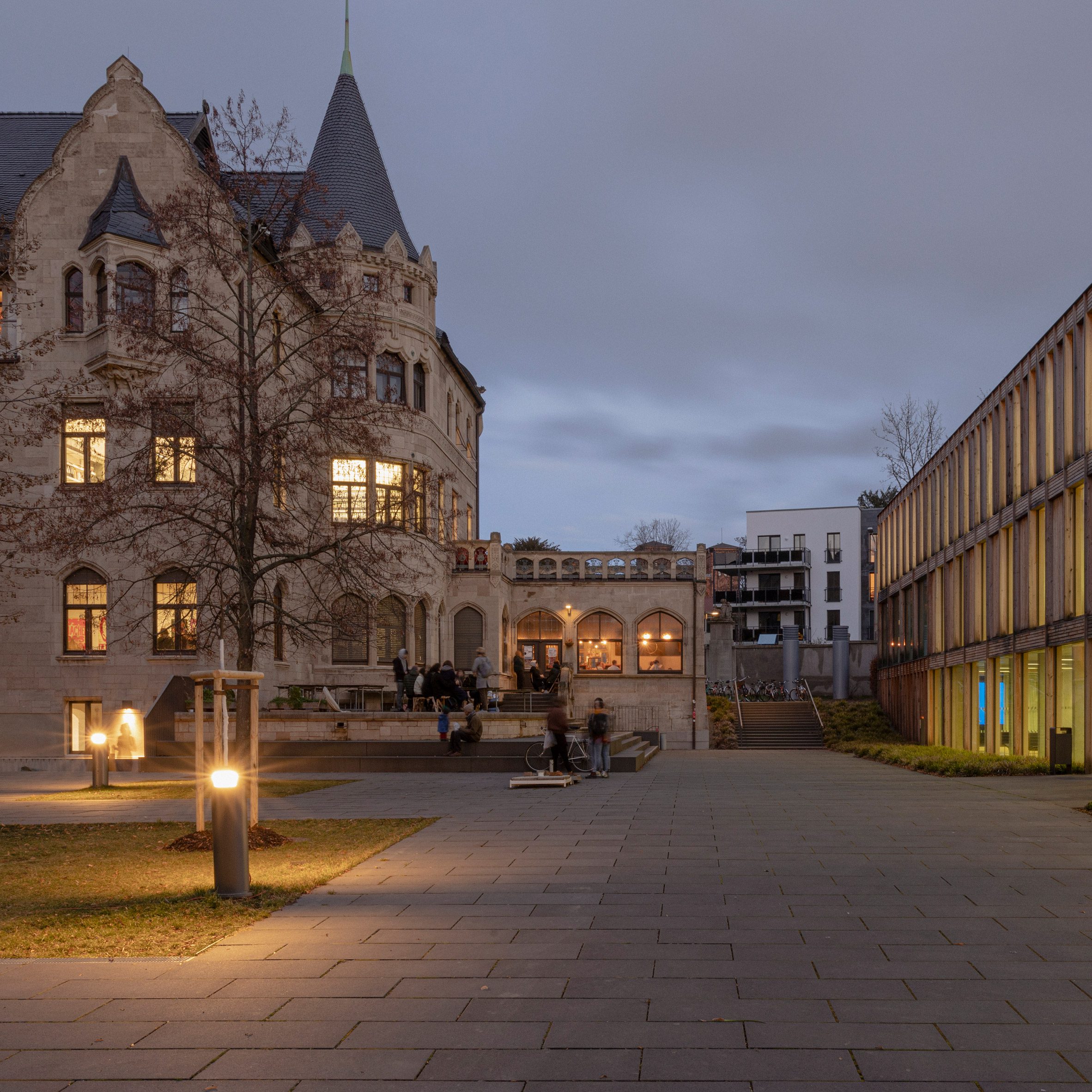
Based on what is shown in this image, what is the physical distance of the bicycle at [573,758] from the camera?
26.0 meters

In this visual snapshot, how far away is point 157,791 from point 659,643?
3144 centimetres

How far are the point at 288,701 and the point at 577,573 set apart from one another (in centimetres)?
2178

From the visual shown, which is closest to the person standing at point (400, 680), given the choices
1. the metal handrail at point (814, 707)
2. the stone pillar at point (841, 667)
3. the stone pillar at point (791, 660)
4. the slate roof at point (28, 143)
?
the slate roof at point (28, 143)

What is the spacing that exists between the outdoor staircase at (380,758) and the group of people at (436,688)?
151cm

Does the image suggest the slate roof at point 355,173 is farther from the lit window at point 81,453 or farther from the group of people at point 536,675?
the group of people at point 536,675

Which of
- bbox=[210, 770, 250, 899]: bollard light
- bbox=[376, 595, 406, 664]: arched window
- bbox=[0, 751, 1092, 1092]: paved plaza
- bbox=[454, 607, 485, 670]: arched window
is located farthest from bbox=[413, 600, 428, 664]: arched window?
bbox=[210, 770, 250, 899]: bollard light

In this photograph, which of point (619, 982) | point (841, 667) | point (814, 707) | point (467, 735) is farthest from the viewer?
point (841, 667)

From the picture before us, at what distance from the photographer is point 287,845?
1384 centimetres

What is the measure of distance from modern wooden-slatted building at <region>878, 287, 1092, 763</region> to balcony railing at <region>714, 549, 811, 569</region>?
178 ft

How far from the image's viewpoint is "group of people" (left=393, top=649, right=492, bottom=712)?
104 feet

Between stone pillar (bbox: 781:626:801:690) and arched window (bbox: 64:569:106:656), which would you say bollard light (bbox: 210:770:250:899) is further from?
stone pillar (bbox: 781:626:801:690)

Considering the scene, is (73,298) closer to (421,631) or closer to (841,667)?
(421,631)

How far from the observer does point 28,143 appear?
127ft

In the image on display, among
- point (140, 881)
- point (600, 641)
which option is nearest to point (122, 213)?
point (140, 881)
